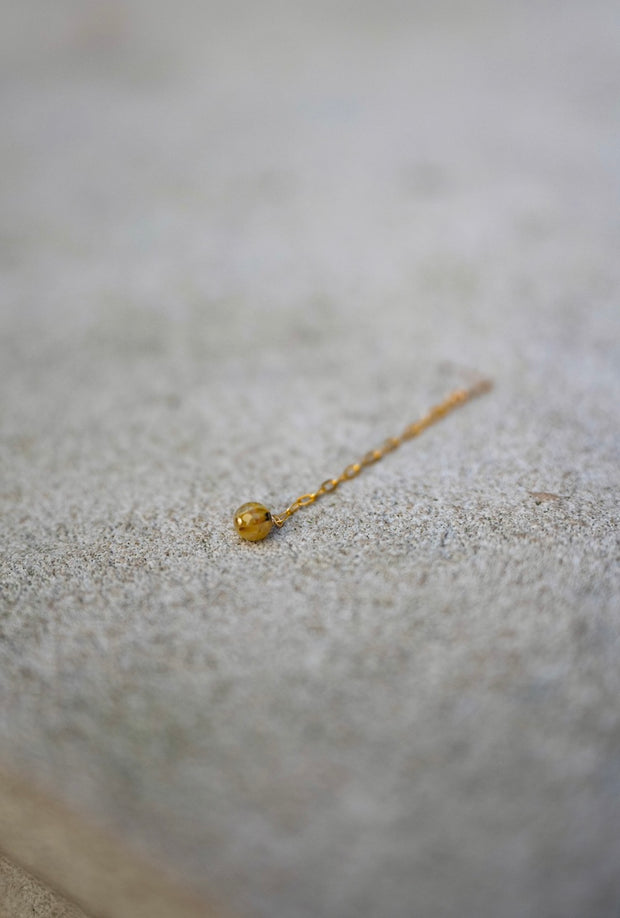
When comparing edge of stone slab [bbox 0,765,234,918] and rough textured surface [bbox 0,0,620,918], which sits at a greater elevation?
rough textured surface [bbox 0,0,620,918]

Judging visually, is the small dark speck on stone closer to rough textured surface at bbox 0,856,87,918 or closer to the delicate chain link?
the delicate chain link

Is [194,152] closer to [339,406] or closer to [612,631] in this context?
[339,406]

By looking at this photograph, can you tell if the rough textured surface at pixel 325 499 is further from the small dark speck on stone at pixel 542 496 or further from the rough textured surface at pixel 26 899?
the rough textured surface at pixel 26 899

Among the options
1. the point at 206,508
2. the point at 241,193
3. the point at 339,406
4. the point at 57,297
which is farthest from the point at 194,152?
the point at 206,508

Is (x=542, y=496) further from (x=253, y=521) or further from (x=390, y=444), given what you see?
(x=253, y=521)

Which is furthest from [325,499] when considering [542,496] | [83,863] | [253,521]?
[83,863]

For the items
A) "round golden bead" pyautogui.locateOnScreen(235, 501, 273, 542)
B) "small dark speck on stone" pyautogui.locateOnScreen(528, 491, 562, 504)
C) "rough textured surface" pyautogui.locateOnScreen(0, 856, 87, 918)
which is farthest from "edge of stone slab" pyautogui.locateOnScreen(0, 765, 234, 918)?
"small dark speck on stone" pyautogui.locateOnScreen(528, 491, 562, 504)

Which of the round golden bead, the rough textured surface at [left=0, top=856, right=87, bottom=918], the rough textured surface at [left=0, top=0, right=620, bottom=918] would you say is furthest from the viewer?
the round golden bead
